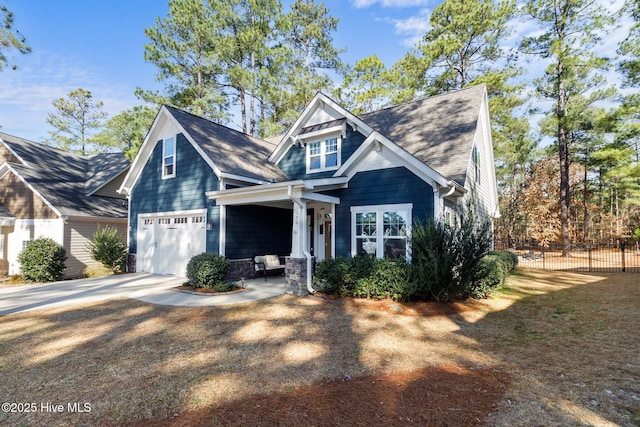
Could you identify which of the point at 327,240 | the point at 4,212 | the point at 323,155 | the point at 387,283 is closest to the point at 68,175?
the point at 4,212

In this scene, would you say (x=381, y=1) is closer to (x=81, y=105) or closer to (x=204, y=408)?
(x=204, y=408)

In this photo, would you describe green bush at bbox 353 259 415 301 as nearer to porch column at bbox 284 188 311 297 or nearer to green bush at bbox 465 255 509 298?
porch column at bbox 284 188 311 297

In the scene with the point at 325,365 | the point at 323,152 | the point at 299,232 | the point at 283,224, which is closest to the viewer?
the point at 325,365

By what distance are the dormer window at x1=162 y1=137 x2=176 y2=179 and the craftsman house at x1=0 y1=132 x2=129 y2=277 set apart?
473 centimetres

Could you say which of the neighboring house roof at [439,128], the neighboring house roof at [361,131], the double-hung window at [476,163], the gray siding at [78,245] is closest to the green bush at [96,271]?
the gray siding at [78,245]

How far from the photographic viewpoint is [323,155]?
12391mm

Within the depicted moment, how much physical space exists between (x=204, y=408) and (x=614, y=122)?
25.3 meters

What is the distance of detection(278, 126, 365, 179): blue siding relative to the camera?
11562mm

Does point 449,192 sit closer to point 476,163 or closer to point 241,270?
point 476,163

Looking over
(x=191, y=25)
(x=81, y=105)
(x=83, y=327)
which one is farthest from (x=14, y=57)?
(x=81, y=105)

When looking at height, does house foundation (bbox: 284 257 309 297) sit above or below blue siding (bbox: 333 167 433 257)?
below

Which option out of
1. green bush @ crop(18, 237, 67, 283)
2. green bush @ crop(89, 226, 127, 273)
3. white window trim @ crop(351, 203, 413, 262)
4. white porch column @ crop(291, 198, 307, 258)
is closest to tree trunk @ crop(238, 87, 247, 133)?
green bush @ crop(89, 226, 127, 273)

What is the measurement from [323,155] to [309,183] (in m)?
3.76

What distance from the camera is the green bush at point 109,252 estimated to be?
13.6 meters
